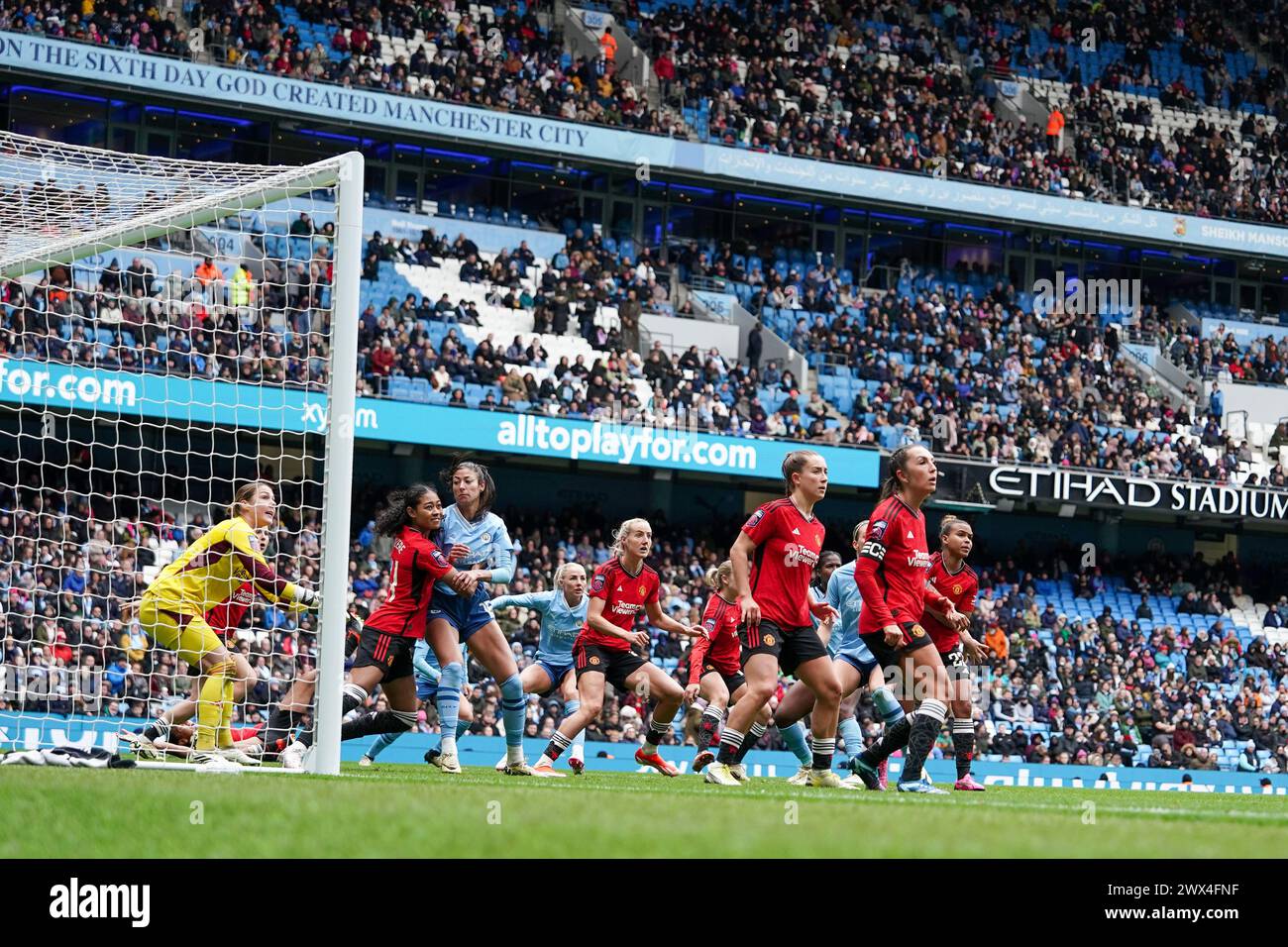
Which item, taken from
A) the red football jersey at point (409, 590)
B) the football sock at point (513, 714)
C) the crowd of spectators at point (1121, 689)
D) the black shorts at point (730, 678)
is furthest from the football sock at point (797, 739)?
the crowd of spectators at point (1121, 689)

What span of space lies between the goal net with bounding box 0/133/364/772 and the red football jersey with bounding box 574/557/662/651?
247 cm

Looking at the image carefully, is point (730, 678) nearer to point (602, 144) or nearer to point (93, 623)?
point (93, 623)

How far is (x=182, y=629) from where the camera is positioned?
11484mm

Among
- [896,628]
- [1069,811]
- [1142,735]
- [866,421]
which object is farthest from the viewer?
[866,421]

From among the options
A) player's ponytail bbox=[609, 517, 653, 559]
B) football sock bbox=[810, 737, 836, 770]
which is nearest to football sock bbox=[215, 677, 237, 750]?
player's ponytail bbox=[609, 517, 653, 559]

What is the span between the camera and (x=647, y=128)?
1394 inches

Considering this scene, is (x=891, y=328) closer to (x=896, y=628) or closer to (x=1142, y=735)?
(x=1142, y=735)

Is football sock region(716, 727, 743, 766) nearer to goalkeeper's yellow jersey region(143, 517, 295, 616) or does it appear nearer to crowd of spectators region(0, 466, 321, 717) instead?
goalkeeper's yellow jersey region(143, 517, 295, 616)

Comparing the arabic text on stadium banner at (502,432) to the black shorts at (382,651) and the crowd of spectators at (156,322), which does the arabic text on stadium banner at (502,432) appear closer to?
the crowd of spectators at (156,322)

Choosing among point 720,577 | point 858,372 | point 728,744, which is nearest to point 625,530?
point 720,577

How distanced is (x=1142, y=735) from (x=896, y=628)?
20.3 meters

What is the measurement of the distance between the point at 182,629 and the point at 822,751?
449cm
